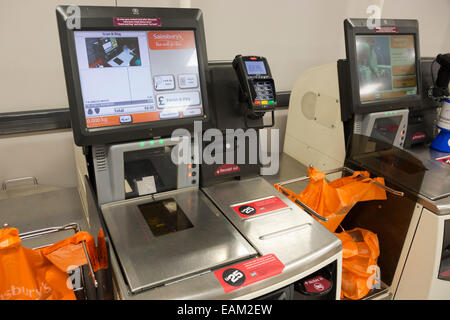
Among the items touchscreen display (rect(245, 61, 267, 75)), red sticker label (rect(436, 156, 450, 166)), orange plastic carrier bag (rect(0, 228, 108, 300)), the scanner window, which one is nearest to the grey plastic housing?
the scanner window

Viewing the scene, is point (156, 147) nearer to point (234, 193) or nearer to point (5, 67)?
point (234, 193)

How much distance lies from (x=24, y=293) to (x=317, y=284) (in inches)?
34.0

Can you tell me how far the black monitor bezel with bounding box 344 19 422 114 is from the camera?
1.52 m

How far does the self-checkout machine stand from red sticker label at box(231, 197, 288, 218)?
Result: 61 cm

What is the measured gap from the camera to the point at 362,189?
152 cm

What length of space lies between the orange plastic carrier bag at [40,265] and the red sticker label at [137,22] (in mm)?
670

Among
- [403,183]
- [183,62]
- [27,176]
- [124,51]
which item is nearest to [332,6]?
[403,183]

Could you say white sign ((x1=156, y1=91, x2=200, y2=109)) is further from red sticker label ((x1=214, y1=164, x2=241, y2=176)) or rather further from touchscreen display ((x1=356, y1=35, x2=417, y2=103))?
touchscreen display ((x1=356, y1=35, x2=417, y2=103))

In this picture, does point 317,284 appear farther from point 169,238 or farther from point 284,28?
point 284,28

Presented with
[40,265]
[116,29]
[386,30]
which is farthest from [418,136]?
[40,265]

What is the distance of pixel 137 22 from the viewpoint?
1114 mm

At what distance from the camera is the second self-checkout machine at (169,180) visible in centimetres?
95

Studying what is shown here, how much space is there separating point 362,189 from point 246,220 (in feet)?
2.11
